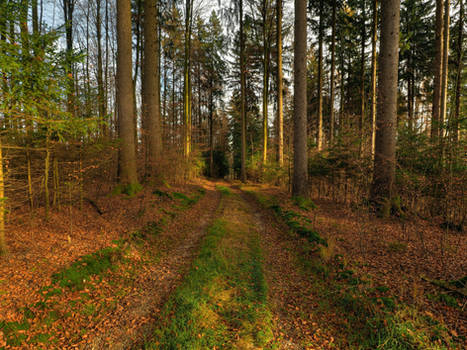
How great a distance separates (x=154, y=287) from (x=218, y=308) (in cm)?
141

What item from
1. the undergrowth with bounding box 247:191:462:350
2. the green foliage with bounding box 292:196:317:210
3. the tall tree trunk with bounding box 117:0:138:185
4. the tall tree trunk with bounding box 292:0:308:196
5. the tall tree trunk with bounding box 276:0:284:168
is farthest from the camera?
the tall tree trunk with bounding box 276:0:284:168

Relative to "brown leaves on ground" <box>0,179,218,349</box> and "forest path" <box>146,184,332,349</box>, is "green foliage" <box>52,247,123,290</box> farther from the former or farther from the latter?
"forest path" <box>146,184,332,349</box>

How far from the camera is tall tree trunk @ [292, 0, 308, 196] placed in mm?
8508

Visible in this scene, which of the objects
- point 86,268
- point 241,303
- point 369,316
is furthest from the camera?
point 86,268

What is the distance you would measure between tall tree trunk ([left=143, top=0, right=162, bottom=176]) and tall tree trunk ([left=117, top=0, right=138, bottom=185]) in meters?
1.45

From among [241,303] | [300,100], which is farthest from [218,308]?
[300,100]

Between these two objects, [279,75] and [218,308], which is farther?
[279,75]

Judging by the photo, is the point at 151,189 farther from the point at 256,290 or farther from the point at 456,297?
the point at 456,297

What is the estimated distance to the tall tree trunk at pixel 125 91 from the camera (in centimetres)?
827

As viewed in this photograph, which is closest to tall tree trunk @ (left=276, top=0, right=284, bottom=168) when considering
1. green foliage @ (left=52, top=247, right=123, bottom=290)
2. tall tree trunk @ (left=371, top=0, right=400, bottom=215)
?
tall tree trunk @ (left=371, top=0, right=400, bottom=215)

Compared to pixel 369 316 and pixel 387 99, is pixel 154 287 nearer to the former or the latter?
pixel 369 316

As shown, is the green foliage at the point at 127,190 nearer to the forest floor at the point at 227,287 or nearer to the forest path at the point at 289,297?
the forest floor at the point at 227,287

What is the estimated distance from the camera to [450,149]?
18.9 feet

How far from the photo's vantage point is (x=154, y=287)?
12.8 feet
